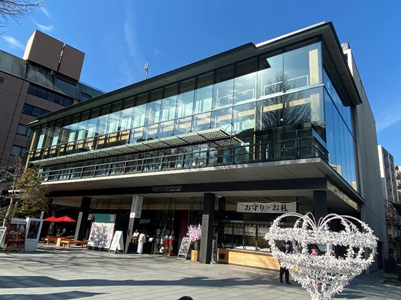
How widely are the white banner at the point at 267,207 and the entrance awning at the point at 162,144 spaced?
4826mm

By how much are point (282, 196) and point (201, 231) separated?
5.65 metres

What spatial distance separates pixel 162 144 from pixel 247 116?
6.42 metres

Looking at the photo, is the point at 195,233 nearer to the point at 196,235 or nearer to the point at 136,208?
the point at 196,235

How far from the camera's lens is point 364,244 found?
17.6 feet

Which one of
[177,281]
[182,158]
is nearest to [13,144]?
[182,158]

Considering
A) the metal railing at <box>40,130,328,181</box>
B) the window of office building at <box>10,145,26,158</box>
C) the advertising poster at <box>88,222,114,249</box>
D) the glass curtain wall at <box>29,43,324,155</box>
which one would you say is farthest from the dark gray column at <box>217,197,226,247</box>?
the window of office building at <box>10,145,26,158</box>

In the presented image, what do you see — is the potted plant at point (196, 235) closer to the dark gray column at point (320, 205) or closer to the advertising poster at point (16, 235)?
the dark gray column at point (320, 205)

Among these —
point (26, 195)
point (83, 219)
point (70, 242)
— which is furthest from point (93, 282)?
point (83, 219)

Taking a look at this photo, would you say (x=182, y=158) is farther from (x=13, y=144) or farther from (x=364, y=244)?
(x=13, y=144)

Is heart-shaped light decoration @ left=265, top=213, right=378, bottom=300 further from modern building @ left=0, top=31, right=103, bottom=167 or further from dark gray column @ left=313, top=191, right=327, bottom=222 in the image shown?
modern building @ left=0, top=31, right=103, bottom=167

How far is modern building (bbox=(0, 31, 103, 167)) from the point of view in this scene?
4566 cm

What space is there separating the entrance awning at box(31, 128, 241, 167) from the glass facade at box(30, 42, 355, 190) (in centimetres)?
36

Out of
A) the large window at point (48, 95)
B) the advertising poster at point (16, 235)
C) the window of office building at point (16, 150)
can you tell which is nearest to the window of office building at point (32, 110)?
the large window at point (48, 95)

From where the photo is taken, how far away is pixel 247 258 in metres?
17.9
